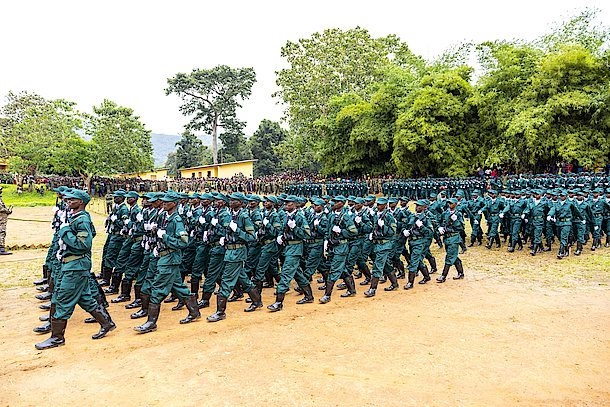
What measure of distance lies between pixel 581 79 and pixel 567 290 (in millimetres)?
16590

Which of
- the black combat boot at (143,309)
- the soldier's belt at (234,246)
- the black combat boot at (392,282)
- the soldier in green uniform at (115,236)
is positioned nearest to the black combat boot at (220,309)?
the soldier's belt at (234,246)

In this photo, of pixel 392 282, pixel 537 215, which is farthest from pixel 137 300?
pixel 537 215

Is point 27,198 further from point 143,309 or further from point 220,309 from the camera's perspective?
point 220,309

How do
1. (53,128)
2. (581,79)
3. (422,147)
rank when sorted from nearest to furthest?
(581,79) → (422,147) → (53,128)

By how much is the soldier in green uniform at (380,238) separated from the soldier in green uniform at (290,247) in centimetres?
141

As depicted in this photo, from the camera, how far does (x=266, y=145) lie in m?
54.7

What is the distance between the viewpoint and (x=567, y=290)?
9.33 meters

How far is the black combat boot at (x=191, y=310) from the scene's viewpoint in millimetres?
7232

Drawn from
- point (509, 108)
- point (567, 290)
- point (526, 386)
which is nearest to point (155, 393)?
point (526, 386)

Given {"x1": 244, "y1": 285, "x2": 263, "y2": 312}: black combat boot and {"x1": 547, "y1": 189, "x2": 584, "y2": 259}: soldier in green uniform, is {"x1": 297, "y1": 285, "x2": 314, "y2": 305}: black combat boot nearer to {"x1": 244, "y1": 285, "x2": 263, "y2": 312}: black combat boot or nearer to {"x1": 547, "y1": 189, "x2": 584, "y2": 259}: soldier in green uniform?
{"x1": 244, "y1": 285, "x2": 263, "y2": 312}: black combat boot

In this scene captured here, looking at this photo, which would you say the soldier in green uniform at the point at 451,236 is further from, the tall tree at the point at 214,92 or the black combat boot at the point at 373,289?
the tall tree at the point at 214,92

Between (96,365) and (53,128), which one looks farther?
(53,128)

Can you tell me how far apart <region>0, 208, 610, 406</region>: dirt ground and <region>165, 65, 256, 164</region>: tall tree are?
1746 inches

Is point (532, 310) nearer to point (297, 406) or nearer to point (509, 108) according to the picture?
point (297, 406)
